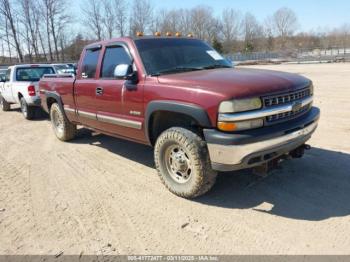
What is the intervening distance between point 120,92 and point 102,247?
222 centimetres

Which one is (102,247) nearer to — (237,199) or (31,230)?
(31,230)

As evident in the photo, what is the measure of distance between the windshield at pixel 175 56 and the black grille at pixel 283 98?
1.32 meters

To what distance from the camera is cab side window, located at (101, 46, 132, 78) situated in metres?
4.77

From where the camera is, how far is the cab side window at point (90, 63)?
544 centimetres

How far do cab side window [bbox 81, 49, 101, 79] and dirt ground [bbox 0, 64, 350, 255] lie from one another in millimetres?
1459

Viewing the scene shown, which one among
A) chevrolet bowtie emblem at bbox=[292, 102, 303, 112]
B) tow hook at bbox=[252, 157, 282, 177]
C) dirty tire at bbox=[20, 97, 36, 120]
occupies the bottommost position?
tow hook at bbox=[252, 157, 282, 177]

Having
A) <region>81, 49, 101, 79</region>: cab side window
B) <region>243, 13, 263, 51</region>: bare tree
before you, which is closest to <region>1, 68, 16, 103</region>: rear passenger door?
<region>81, 49, 101, 79</region>: cab side window

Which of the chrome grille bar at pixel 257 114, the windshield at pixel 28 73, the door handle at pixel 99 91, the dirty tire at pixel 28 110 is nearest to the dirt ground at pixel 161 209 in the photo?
the chrome grille bar at pixel 257 114

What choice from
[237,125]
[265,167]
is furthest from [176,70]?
[265,167]

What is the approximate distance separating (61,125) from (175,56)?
3514mm

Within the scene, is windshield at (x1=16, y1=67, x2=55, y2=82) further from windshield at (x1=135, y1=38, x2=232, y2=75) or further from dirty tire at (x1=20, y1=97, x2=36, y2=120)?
windshield at (x1=135, y1=38, x2=232, y2=75)

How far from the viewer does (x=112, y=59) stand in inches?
199

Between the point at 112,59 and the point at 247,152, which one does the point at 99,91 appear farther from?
the point at 247,152

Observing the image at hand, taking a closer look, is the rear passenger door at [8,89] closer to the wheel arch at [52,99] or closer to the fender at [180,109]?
the wheel arch at [52,99]
